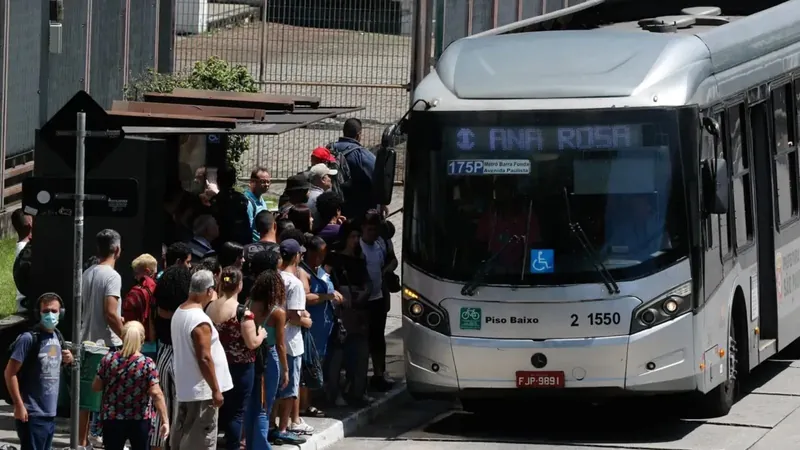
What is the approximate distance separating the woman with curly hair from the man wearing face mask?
5.31 ft

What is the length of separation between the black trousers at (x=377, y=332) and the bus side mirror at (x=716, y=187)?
3.29 m

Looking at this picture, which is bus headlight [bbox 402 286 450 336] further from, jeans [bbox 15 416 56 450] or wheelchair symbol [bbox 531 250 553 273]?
jeans [bbox 15 416 56 450]

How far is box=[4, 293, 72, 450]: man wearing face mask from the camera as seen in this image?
10.8m

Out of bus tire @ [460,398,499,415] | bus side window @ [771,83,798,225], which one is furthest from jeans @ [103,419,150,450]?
bus side window @ [771,83,798,225]

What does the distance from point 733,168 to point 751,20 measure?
1893 mm

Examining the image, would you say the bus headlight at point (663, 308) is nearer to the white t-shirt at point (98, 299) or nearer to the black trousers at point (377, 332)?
the black trousers at point (377, 332)

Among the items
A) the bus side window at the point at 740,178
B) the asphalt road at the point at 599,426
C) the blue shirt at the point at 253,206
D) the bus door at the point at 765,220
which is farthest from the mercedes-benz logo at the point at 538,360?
the blue shirt at the point at 253,206

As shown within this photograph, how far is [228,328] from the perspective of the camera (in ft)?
37.9

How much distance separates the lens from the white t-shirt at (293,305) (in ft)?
41.8

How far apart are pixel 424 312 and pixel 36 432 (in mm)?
3760

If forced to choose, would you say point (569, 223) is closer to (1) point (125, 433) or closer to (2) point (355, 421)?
(2) point (355, 421)

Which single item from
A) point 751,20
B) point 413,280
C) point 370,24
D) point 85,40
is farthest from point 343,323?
point 370,24

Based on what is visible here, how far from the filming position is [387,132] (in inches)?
523

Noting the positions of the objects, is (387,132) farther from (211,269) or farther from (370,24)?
(370,24)
